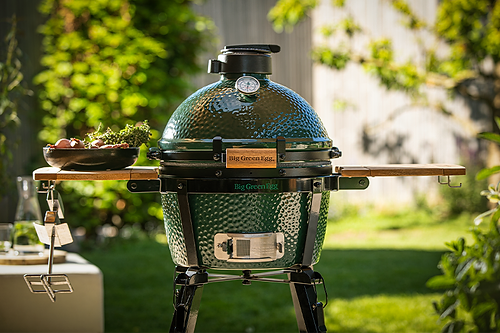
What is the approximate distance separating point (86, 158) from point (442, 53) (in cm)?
584

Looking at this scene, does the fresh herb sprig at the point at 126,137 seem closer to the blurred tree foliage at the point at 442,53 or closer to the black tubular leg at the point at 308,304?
the black tubular leg at the point at 308,304

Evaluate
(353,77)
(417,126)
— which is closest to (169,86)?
(353,77)

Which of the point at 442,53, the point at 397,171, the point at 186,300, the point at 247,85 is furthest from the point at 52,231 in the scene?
the point at 442,53

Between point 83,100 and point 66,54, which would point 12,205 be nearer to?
point 83,100

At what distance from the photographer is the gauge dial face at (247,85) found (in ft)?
6.36

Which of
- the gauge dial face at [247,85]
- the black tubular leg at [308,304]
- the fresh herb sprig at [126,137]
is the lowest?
the black tubular leg at [308,304]

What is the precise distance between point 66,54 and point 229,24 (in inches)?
90.5

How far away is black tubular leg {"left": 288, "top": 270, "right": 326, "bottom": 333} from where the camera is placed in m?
1.92

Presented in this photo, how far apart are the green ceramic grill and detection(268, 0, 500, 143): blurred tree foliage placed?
169 inches

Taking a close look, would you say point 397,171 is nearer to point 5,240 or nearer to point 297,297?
point 297,297

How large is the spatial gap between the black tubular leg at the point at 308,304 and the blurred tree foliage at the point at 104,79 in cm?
394

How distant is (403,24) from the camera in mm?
6672

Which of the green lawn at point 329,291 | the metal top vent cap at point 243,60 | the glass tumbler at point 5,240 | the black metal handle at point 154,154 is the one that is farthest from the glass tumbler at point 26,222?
the metal top vent cap at point 243,60

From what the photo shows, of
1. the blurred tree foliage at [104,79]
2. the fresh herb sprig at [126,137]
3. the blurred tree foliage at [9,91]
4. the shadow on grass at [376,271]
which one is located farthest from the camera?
the blurred tree foliage at [104,79]
